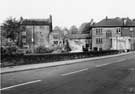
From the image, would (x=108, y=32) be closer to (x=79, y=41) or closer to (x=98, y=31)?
(x=98, y=31)

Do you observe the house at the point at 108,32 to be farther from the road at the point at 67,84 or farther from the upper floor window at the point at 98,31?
the road at the point at 67,84

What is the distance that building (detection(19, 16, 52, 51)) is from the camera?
70312mm

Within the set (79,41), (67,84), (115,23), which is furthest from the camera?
(79,41)

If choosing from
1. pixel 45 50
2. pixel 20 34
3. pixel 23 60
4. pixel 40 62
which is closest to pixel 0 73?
pixel 23 60

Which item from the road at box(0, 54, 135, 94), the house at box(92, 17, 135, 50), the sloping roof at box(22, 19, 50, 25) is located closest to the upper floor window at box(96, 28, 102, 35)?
the house at box(92, 17, 135, 50)

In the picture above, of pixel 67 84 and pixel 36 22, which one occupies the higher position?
pixel 36 22

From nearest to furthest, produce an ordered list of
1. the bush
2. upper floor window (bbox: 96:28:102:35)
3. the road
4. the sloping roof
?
the road < the bush < the sloping roof < upper floor window (bbox: 96:28:102:35)

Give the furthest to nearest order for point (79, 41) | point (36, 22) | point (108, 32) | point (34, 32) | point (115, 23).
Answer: point (79, 41), point (115, 23), point (108, 32), point (36, 22), point (34, 32)

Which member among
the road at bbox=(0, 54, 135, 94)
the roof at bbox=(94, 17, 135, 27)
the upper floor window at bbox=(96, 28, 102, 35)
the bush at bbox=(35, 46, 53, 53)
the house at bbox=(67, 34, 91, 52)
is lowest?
the road at bbox=(0, 54, 135, 94)

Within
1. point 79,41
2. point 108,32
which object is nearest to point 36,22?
point 79,41

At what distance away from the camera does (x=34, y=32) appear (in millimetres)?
71375

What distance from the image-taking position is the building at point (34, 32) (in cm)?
7031

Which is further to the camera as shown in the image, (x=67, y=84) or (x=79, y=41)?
(x=79, y=41)

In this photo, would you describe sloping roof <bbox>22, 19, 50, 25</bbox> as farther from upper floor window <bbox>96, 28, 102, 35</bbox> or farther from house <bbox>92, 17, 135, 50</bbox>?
upper floor window <bbox>96, 28, 102, 35</bbox>
